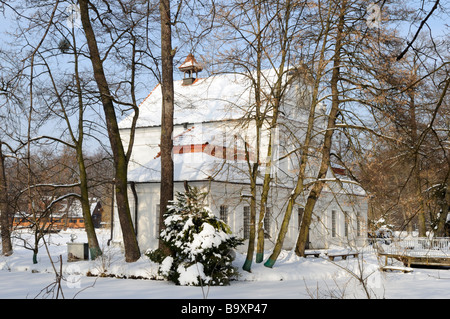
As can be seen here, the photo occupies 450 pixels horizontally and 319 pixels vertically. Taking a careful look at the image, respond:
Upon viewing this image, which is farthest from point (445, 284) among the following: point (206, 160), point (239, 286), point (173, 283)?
point (206, 160)

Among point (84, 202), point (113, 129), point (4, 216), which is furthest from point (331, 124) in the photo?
point (4, 216)

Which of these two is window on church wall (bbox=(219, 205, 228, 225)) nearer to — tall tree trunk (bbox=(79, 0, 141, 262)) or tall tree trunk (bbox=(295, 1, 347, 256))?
tall tree trunk (bbox=(295, 1, 347, 256))

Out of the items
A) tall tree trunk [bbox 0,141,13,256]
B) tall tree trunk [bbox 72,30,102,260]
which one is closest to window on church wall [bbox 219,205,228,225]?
tall tree trunk [bbox 72,30,102,260]

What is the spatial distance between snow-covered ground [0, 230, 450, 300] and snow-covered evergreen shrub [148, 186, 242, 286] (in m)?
0.42

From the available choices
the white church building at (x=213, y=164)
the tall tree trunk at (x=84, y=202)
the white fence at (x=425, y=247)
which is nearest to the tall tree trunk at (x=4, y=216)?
the tall tree trunk at (x=84, y=202)

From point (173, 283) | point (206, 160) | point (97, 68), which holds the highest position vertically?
point (97, 68)

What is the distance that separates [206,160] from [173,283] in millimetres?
10004

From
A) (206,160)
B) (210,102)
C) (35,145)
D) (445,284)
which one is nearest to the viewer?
(445,284)

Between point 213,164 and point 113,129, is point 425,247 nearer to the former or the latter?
point 213,164

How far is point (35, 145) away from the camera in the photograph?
66.9 ft

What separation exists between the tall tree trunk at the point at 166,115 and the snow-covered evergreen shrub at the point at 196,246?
1523 mm

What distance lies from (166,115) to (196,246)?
5118 mm

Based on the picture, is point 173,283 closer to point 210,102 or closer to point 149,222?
point 149,222
